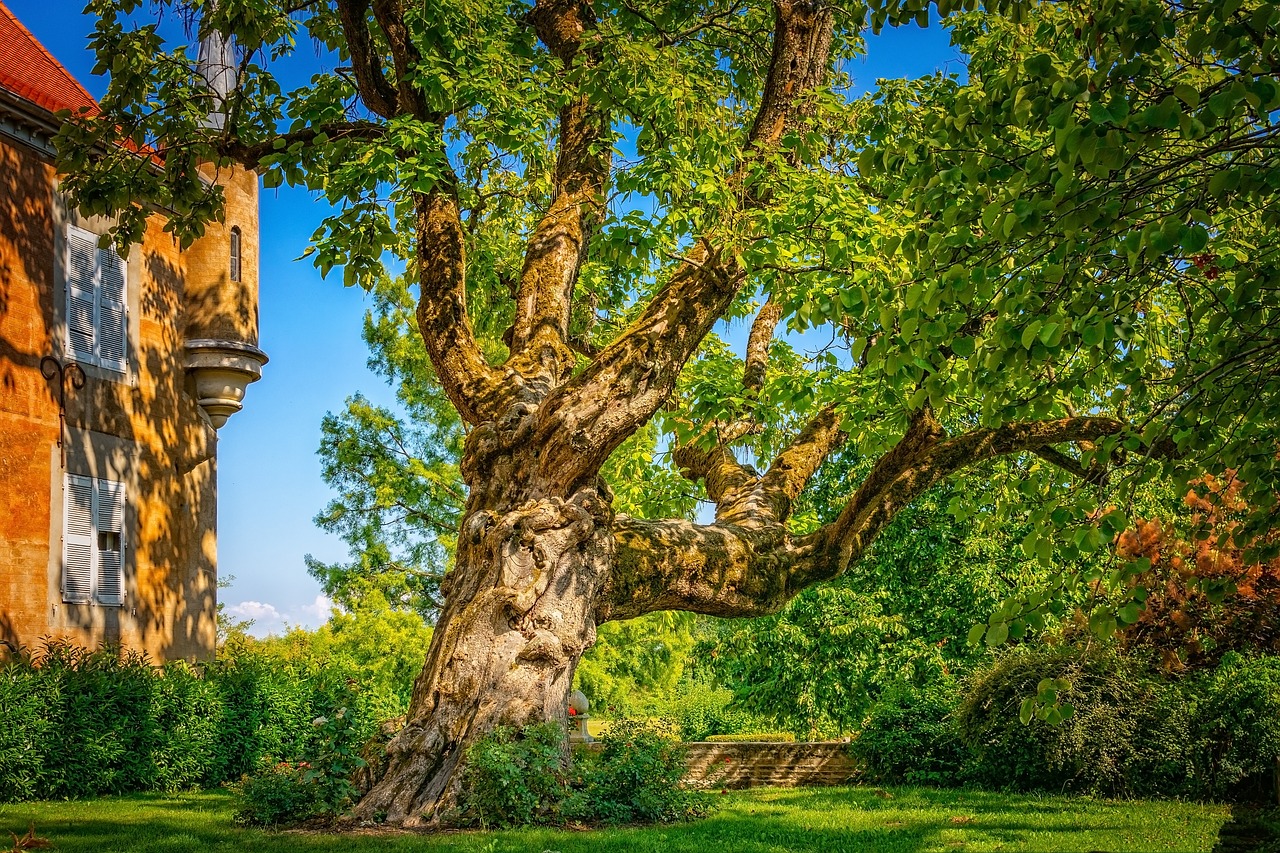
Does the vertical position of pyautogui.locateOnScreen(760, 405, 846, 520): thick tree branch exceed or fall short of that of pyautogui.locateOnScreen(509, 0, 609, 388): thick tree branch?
it falls short

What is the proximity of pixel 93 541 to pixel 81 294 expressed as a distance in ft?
13.3

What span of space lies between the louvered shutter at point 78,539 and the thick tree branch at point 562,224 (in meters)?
8.94

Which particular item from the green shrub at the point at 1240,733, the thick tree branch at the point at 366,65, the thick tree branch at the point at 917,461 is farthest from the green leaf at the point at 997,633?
the green shrub at the point at 1240,733

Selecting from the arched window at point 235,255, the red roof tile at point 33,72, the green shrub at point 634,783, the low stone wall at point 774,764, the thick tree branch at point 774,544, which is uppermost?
the red roof tile at point 33,72

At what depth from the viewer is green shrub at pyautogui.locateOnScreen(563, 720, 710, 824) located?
1009 centimetres

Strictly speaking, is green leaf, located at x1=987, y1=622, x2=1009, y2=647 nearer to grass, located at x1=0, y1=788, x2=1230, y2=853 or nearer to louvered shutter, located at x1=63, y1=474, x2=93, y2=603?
grass, located at x1=0, y1=788, x2=1230, y2=853

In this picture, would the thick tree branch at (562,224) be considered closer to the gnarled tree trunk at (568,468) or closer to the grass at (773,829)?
the gnarled tree trunk at (568,468)

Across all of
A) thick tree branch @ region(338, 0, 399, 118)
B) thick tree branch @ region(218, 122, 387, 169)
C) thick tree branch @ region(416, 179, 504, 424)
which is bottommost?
thick tree branch @ region(416, 179, 504, 424)

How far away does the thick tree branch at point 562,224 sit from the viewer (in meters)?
12.3

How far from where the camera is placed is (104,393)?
57.9ft

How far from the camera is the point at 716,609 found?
11.8 metres

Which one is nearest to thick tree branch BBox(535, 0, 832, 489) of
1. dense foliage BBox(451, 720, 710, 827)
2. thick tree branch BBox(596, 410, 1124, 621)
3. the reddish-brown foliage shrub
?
thick tree branch BBox(596, 410, 1124, 621)

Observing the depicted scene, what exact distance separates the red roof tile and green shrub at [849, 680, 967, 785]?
16.9 m

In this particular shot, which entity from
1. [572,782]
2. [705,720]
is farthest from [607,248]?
[705,720]
